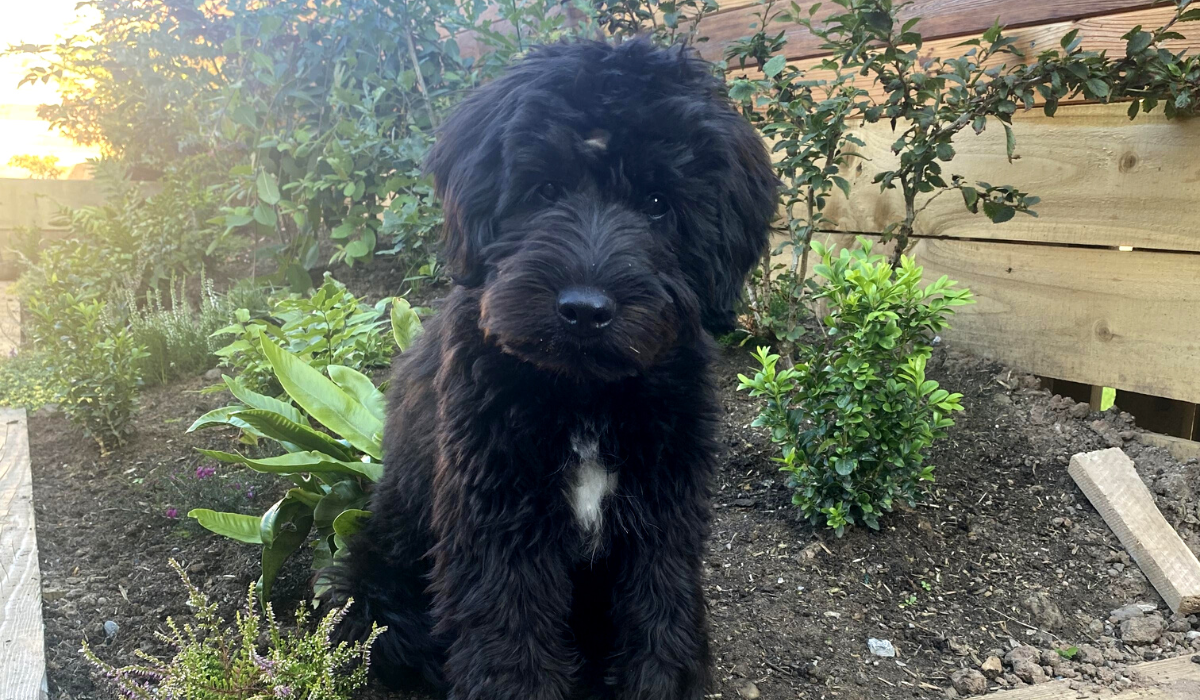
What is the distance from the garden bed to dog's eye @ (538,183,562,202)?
4.78 ft

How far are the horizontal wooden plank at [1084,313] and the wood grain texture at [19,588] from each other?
12.6ft

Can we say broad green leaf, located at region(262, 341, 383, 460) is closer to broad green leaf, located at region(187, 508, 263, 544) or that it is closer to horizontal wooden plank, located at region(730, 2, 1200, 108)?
broad green leaf, located at region(187, 508, 263, 544)

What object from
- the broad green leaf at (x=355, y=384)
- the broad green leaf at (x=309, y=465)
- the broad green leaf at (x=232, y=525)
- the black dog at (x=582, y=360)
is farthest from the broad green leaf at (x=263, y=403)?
the black dog at (x=582, y=360)

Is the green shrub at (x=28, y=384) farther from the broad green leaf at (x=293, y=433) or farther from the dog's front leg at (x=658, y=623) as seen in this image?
the dog's front leg at (x=658, y=623)

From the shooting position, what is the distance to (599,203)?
194 centimetres

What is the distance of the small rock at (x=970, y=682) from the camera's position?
2.33 m

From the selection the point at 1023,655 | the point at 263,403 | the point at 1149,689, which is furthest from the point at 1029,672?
the point at 263,403

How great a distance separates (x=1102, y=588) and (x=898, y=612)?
74 cm

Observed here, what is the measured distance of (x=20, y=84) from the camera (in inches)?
261

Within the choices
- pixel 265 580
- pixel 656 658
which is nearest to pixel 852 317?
pixel 656 658

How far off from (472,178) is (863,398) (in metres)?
1.60

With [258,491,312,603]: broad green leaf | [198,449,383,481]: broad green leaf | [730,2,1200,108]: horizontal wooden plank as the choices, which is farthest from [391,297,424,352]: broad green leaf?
[730,2,1200,108]: horizontal wooden plank

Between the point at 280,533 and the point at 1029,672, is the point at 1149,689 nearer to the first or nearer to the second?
the point at 1029,672

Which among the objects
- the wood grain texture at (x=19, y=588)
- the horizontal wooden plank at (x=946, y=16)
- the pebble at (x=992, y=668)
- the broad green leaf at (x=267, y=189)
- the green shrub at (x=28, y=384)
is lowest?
the pebble at (x=992, y=668)
